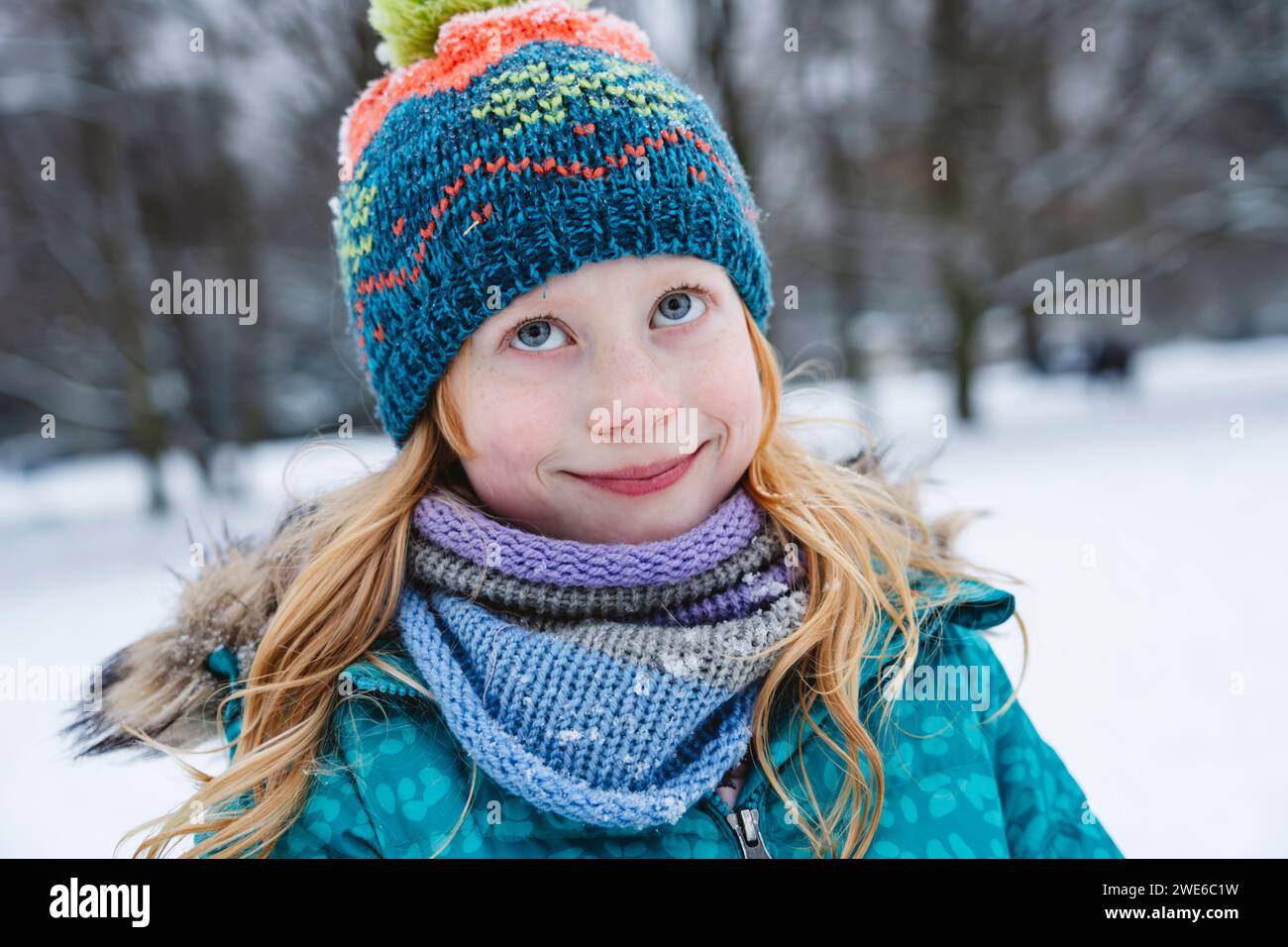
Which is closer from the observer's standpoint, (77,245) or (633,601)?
(633,601)

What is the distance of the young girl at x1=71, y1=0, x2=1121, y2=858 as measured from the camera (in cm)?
122

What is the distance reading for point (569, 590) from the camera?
4.22 ft

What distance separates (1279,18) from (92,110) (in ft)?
36.0

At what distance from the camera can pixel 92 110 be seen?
251 inches

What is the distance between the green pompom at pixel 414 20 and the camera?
4.77ft

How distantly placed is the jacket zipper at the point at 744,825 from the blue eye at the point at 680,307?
2.31ft

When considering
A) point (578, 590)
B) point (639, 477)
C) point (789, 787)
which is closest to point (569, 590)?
point (578, 590)

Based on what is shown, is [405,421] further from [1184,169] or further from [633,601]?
[1184,169]

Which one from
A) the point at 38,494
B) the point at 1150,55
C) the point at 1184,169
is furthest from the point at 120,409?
the point at 1184,169

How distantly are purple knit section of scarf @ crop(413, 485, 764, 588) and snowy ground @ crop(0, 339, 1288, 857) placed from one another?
0.52 m

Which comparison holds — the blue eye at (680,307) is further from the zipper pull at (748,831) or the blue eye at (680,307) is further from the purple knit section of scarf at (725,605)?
the zipper pull at (748,831)

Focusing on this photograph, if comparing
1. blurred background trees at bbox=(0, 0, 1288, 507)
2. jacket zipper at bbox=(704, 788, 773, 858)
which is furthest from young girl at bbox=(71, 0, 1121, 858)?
blurred background trees at bbox=(0, 0, 1288, 507)

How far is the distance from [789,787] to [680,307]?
74cm

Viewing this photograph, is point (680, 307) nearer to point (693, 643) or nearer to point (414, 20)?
point (693, 643)
